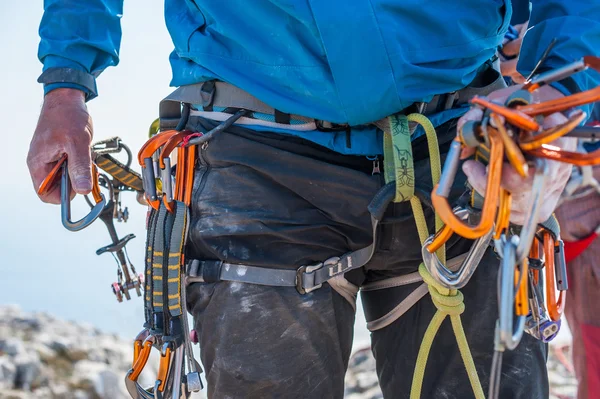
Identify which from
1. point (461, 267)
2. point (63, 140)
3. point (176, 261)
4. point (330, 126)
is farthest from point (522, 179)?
point (63, 140)

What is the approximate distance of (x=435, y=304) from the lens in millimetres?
1669

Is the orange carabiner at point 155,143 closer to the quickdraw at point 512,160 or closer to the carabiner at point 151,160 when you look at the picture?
the carabiner at point 151,160

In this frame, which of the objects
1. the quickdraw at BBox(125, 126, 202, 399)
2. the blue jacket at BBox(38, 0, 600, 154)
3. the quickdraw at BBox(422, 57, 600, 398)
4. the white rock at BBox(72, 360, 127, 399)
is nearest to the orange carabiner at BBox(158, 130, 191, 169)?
the quickdraw at BBox(125, 126, 202, 399)

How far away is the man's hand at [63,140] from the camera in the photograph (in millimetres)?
1971

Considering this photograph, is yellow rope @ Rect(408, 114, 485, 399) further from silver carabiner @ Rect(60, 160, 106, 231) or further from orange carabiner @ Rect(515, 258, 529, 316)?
silver carabiner @ Rect(60, 160, 106, 231)

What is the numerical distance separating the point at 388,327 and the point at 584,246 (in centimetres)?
130

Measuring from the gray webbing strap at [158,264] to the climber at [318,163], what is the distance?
8 cm

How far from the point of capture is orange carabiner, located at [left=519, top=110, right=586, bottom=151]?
3.69ft

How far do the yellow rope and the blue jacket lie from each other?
12 centimetres

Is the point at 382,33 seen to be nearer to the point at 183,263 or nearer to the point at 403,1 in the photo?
the point at 403,1

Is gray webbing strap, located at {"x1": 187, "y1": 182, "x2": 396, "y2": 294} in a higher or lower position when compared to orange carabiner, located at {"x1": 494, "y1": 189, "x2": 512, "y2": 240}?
lower

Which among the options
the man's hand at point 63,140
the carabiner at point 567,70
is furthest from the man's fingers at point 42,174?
the carabiner at point 567,70

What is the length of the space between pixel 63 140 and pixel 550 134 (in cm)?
134

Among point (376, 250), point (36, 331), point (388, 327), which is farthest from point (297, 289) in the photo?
point (36, 331)
